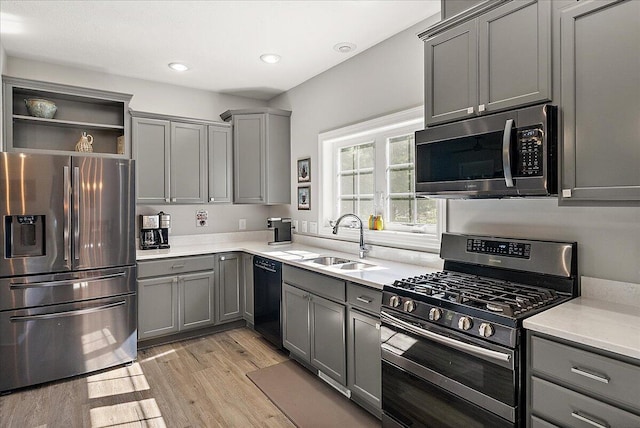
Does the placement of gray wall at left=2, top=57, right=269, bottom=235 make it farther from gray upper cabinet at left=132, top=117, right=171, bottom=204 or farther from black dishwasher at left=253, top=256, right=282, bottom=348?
black dishwasher at left=253, top=256, right=282, bottom=348

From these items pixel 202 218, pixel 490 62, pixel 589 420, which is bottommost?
pixel 589 420

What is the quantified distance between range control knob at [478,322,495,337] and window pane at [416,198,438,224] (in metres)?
1.25

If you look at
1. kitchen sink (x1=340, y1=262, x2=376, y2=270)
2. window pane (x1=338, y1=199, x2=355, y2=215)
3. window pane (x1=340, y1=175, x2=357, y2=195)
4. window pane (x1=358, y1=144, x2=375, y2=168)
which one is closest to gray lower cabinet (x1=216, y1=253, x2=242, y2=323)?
window pane (x1=338, y1=199, x2=355, y2=215)

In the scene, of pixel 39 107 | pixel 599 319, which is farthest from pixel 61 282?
pixel 599 319

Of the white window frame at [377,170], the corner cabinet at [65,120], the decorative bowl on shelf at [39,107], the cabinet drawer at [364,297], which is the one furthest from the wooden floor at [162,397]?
the decorative bowl on shelf at [39,107]

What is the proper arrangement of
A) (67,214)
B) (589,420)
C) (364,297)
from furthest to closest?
(67,214), (364,297), (589,420)

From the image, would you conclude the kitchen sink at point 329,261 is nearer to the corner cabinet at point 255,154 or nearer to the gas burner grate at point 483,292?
the gas burner grate at point 483,292

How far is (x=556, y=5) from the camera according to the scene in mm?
1620

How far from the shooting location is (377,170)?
3150 mm

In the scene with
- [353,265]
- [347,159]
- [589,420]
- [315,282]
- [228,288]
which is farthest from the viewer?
[228,288]

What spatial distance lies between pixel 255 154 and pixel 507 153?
9.49 ft

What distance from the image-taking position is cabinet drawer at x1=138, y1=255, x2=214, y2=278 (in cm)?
328

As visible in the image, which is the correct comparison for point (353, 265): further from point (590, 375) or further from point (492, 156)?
point (590, 375)

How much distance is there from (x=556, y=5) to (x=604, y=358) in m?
1.44
